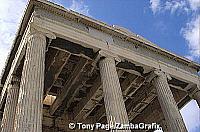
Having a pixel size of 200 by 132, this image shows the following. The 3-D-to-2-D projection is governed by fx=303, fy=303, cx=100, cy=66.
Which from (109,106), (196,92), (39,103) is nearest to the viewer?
(39,103)

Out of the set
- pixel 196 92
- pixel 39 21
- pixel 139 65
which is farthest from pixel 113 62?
pixel 196 92

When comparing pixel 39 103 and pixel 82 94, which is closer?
pixel 39 103

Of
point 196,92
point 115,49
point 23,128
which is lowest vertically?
point 23,128

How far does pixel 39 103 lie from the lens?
11.4 m

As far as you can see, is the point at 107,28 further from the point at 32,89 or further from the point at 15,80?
the point at 32,89

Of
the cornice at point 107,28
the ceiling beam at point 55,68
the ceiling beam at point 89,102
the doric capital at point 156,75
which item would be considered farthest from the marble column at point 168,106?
→ the ceiling beam at point 55,68

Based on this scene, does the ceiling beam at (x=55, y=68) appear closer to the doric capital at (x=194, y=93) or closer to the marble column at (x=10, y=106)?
the marble column at (x=10, y=106)

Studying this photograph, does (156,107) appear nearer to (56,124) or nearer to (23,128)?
(56,124)

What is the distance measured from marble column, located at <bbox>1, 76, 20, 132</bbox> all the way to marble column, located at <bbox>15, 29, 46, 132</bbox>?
281 cm

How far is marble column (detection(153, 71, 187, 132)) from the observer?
14.8 meters

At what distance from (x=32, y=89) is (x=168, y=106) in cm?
726

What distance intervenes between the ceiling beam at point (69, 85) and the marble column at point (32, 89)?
12.3 ft

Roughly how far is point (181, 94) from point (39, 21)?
34.4ft

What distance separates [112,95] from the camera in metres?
13.7
